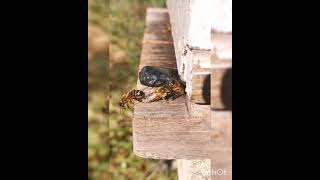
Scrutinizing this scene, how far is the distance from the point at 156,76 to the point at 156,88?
0.03 metres

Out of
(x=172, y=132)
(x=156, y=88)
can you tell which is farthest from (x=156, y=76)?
(x=172, y=132)

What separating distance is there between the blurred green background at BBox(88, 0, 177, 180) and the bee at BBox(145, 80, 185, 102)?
44 millimetres

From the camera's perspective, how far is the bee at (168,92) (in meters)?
1.04

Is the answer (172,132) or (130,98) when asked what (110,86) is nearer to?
(130,98)

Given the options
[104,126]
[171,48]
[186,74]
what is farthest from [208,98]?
[171,48]

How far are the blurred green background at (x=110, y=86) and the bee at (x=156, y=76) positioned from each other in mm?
21

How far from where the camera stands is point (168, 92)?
3.41 ft

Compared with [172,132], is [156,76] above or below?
above

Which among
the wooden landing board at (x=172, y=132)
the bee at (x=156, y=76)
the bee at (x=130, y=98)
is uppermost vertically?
the bee at (x=156, y=76)

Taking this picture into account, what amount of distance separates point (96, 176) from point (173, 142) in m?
0.17

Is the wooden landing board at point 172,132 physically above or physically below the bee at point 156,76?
below

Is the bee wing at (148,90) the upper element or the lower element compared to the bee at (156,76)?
lower

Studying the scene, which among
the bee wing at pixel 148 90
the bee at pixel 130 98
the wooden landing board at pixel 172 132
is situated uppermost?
the bee wing at pixel 148 90

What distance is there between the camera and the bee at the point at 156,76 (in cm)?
106
